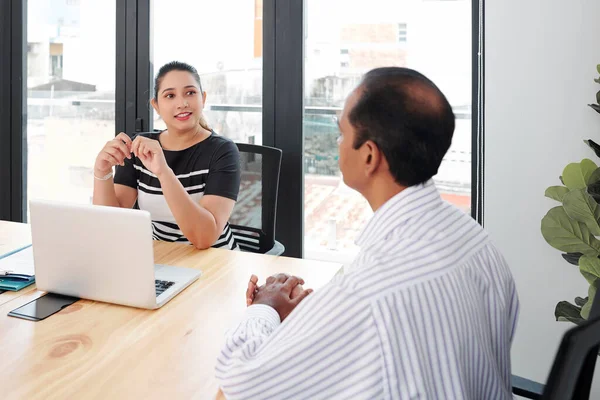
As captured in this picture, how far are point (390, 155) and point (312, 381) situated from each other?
1.21 ft

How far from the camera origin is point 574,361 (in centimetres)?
49

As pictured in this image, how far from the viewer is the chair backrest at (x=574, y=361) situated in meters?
0.49

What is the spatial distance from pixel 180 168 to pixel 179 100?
0.26m

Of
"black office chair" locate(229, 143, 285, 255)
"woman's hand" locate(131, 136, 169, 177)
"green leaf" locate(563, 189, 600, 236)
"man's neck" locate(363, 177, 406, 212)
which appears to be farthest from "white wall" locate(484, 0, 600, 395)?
"man's neck" locate(363, 177, 406, 212)

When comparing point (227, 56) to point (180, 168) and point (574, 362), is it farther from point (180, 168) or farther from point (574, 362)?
point (574, 362)

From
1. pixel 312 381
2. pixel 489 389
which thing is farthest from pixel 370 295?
pixel 489 389

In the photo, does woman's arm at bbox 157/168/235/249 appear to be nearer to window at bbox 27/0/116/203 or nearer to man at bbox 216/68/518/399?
man at bbox 216/68/518/399

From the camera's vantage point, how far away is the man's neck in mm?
969

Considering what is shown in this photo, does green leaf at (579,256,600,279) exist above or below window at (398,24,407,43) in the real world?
below

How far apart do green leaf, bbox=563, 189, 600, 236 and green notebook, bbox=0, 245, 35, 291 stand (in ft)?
5.08

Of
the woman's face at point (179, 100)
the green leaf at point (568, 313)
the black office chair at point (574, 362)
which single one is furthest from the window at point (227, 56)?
the black office chair at point (574, 362)

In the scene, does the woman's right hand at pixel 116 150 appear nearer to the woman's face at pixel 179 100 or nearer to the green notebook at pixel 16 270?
the woman's face at pixel 179 100

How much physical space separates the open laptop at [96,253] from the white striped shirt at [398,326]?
0.45 meters

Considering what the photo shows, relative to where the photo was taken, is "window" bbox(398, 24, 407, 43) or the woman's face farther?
"window" bbox(398, 24, 407, 43)
